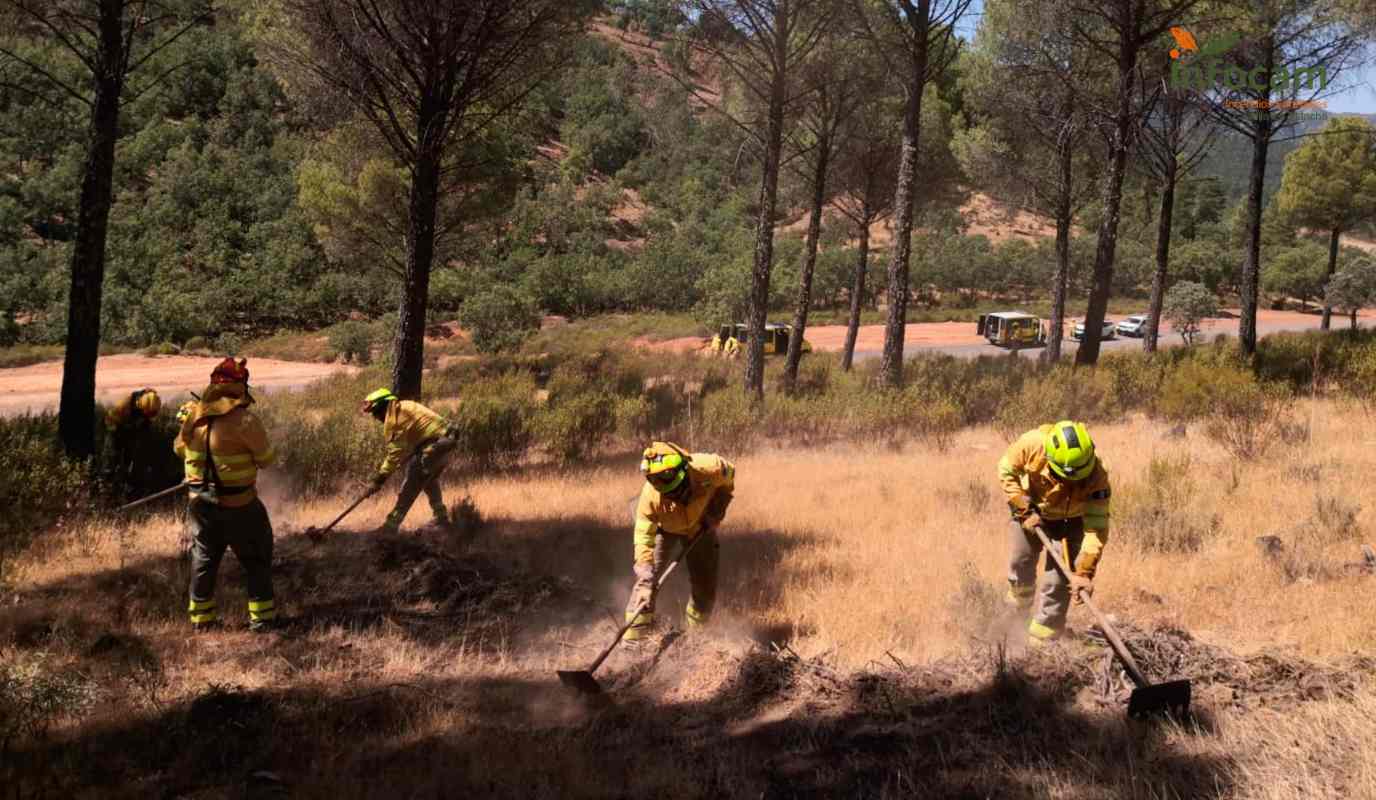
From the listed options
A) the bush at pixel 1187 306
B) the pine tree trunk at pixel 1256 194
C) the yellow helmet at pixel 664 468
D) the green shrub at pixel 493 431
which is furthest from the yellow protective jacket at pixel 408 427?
the bush at pixel 1187 306

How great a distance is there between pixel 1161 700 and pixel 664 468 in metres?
2.78

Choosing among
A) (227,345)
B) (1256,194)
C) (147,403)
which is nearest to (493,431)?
(147,403)

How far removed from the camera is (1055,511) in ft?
17.7

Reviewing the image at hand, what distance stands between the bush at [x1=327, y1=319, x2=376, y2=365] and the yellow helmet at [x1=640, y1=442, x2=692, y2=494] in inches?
980

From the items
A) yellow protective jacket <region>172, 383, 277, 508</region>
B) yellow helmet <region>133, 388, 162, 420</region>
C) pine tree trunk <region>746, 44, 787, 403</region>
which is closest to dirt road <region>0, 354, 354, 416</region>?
yellow helmet <region>133, 388, 162, 420</region>

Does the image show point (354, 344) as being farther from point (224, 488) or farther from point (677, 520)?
point (677, 520)

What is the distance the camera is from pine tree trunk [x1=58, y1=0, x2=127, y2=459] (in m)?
7.83

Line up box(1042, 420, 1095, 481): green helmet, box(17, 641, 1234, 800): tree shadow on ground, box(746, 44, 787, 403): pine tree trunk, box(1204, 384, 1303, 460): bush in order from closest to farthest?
box(17, 641, 1234, 800): tree shadow on ground < box(1042, 420, 1095, 481): green helmet < box(1204, 384, 1303, 460): bush < box(746, 44, 787, 403): pine tree trunk

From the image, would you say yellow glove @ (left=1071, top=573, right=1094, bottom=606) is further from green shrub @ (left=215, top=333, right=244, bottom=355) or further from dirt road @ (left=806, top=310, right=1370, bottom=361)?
green shrub @ (left=215, top=333, right=244, bottom=355)

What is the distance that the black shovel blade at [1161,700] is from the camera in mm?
4125

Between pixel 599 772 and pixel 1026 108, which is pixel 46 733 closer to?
pixel 599 772

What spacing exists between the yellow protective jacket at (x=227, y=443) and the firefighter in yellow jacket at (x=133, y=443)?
7.98 ft

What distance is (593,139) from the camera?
63.1 metres

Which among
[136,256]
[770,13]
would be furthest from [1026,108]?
[136,256]
